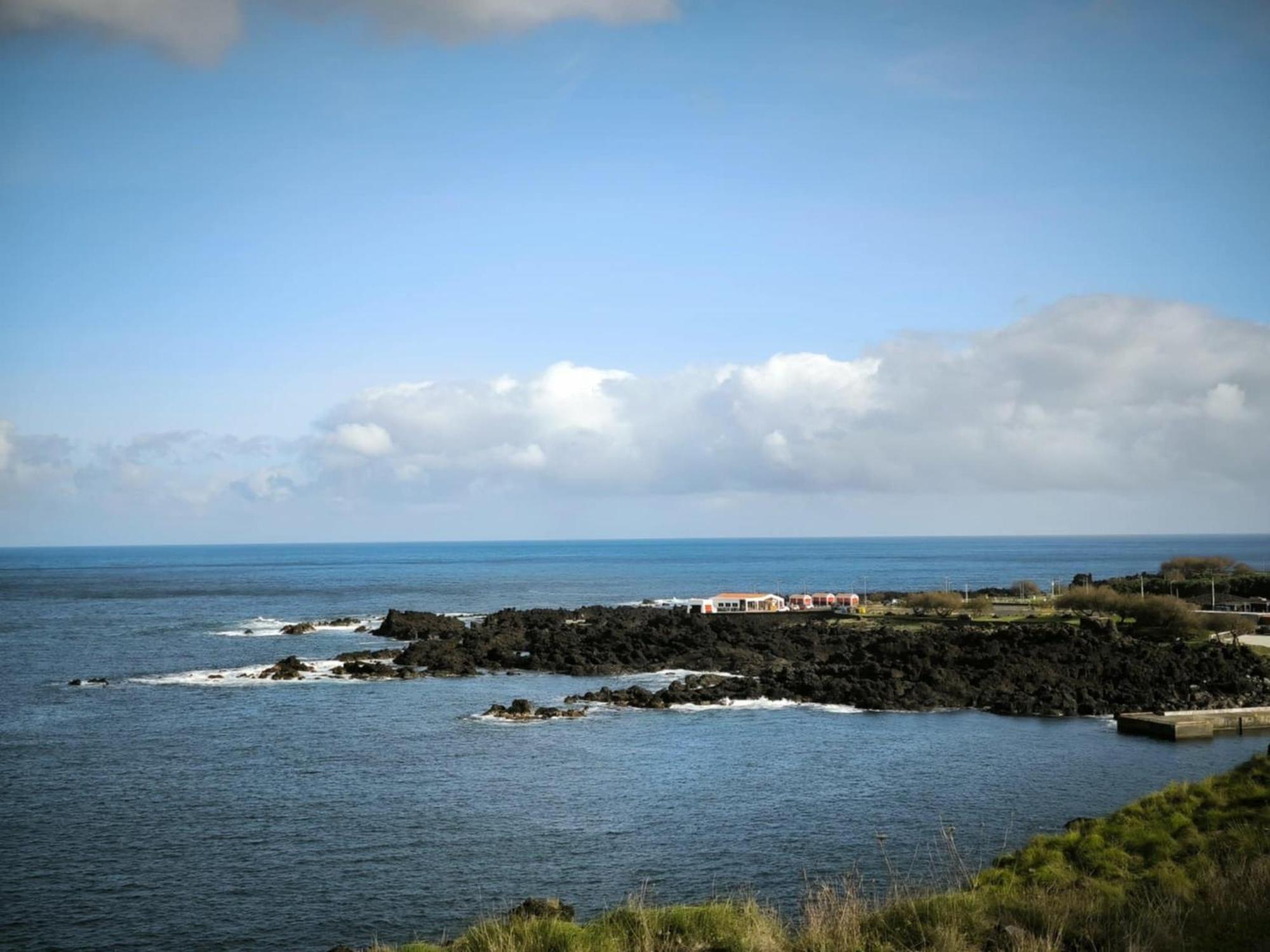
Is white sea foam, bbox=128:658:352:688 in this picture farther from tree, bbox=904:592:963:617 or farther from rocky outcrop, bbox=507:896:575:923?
tree, bbox=904:592:963:617

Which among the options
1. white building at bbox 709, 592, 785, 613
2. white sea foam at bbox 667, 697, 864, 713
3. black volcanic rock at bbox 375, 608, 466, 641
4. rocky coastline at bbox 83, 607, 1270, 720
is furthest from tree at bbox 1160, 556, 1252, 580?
black volcanic rock at bbox 375, 608, 466, 641

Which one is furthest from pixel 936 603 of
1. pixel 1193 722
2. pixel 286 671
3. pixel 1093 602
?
pixel 286 671

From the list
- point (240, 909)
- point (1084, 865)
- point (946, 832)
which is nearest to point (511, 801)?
point (240, 909)

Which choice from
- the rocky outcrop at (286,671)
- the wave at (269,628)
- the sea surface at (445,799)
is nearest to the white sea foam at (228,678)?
the rocky outcrop at (286,671)

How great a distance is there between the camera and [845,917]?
1603cm

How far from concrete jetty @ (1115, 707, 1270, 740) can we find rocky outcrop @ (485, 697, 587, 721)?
87.2 ft

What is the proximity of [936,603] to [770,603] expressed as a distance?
20585 millimetres

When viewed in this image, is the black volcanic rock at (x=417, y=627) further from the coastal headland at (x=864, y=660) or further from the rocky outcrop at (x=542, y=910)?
the rocky outcrop at (x=542, y=910)

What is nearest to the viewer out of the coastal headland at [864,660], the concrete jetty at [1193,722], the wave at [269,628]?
the concrete jetty at [1193,722]

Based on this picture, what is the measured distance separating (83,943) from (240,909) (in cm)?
347

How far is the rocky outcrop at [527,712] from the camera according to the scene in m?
52.8

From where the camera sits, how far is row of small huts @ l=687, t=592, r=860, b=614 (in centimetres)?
10775

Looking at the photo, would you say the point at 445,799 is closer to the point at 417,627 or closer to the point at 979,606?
the point at 417,627

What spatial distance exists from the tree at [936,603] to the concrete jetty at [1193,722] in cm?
4174
